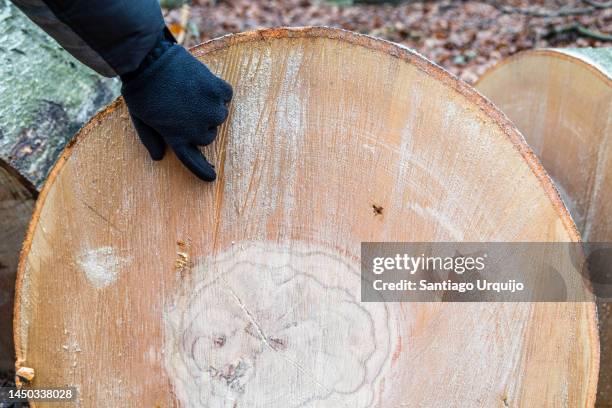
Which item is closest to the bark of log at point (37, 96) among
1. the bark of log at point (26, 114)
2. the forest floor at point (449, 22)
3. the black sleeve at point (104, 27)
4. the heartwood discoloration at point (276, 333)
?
the bark of log at point (26, 114)

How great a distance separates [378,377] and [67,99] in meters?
1.60

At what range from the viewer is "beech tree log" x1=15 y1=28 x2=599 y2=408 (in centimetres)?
136

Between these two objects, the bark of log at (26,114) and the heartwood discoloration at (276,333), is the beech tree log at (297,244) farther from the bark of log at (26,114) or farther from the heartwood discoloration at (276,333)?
the bark of log at (26,114)

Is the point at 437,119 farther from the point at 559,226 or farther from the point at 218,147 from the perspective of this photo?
the point at 218,147

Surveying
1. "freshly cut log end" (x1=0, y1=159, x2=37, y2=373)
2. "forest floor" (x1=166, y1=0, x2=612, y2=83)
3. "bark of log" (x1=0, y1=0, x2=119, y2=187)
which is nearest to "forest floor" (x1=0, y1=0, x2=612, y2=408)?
"forest floor" (x1=166, y1=0, x2=612, y2=83)

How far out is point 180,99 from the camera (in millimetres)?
1476

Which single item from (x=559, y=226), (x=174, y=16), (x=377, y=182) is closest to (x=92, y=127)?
(x=377, y=182)

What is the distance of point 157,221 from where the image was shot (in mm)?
1556

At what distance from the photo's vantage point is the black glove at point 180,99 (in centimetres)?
147

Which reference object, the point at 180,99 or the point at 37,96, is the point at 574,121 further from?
the point at 37,96

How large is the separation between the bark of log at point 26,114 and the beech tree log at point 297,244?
1.35ft

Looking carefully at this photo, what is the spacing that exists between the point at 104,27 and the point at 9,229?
1.06 meters

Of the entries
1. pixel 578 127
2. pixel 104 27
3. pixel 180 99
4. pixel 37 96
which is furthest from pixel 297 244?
pixel 37 96

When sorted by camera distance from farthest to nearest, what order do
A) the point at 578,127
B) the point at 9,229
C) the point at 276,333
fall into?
the point at 9,229 < the point at 578,127 < the point at 276,333
